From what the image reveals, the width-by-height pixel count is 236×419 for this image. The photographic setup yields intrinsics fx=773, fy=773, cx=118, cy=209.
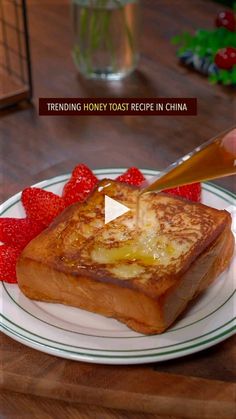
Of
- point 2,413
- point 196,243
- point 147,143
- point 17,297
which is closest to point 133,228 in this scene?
point 196,243

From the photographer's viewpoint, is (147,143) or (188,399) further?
(147,143)

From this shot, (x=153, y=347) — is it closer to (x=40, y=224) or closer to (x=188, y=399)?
(x=188, y=399)

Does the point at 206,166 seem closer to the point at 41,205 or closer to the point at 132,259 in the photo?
the point at 132,259

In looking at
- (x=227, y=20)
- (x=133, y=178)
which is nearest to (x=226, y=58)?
(x=227, y=20)

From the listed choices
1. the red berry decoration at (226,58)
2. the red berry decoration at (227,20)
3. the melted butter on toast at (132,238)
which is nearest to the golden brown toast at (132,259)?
the melted butter on toast at (132,238)

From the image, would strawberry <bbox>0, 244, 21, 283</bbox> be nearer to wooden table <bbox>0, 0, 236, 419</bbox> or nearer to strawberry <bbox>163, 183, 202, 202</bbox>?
wooden table <bbox>0, 0, 236, 419</bbox>

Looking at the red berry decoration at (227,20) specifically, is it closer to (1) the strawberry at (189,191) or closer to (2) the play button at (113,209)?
(1) the strawberry at (189,191)

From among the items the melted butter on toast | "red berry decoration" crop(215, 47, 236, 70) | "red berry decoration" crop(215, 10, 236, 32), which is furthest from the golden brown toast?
"red berry decoration" crop(215, 10, 236, 32)
